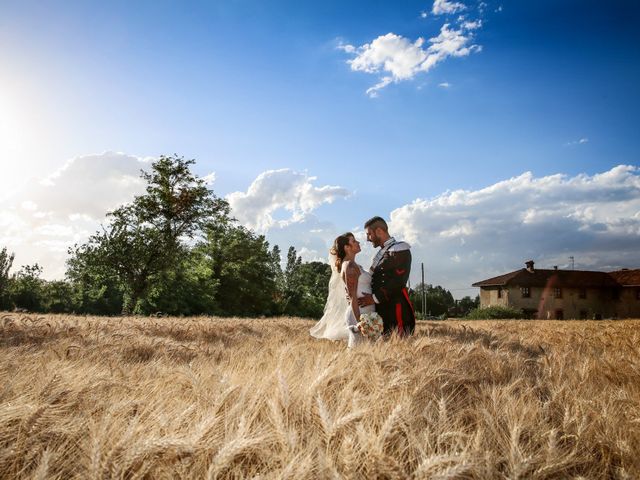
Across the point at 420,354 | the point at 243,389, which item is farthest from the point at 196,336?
the point at 243,389

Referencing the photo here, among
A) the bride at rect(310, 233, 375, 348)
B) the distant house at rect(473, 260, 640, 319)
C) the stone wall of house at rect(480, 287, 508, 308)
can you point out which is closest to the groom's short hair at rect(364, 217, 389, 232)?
the bride at rect(310, 233, 375, 348)

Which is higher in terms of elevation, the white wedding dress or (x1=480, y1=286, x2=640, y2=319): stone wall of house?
the white wedding dress

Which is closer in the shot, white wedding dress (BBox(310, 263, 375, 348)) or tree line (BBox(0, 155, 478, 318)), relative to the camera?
white wedding dress (BBox(310, 263, 375, 348))

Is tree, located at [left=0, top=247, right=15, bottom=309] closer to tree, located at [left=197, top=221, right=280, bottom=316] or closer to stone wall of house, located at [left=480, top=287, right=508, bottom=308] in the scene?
tree, located at [left=197, top=221, right=280, bottom=316]

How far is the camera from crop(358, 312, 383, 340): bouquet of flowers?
16.8 ft

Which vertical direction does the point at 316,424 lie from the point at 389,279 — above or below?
below

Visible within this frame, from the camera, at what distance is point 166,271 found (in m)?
29.7

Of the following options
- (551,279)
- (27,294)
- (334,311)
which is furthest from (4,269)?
(551,279)

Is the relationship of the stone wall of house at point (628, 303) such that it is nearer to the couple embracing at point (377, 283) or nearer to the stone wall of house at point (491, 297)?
the stone wall of house at point (491, 297)

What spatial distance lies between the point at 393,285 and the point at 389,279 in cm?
11

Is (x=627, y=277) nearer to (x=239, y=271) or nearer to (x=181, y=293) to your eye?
(x=239, y=271)

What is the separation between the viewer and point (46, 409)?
165 centimetres

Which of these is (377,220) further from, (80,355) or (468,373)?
(80,355)

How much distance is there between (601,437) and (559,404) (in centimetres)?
47
